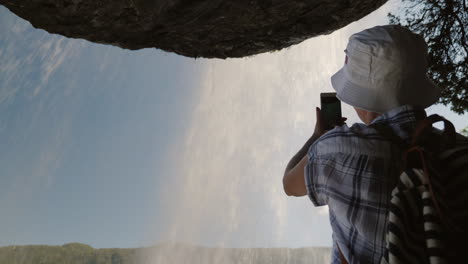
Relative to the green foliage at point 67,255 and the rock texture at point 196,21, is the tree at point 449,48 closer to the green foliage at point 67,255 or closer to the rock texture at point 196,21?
the rock texture at point 196,21

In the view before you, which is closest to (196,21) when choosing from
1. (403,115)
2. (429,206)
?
(403,115)

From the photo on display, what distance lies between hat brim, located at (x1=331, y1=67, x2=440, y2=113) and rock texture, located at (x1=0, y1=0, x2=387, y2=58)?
3458 millimetres

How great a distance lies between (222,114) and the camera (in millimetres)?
15805

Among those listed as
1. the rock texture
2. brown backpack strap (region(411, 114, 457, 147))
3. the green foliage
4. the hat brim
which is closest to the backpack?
brown backpack strap (region(411, 114, 457, 147))

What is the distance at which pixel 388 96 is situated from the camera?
49.8 inches

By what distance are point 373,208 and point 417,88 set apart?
1.58 ft

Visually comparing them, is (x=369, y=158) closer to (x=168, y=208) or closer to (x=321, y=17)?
(x=321, y=17)

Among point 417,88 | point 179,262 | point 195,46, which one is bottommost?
point 179,262

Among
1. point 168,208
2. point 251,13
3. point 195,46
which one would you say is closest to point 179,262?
point 168,208

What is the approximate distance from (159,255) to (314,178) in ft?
45.0

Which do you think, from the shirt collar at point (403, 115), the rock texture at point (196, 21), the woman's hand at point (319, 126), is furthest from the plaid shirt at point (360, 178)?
the rock texture at point (196, 21)

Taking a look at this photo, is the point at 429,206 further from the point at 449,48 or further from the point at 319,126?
the point at 449,48

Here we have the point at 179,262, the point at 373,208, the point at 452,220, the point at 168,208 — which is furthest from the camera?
the point at 168,208

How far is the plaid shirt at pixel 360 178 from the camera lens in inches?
43.4
